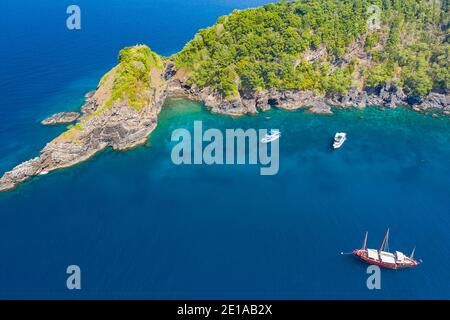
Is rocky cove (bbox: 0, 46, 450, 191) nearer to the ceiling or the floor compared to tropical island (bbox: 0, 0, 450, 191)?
nearer to the floor

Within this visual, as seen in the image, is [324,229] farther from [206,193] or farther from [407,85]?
[407,85]

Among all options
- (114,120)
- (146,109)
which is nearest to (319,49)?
(146,109)

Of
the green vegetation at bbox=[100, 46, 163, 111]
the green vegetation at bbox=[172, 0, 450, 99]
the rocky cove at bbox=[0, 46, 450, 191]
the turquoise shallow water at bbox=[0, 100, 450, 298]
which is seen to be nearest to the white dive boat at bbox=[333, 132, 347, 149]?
the turquoise shallow water at bbox=[0, 100, 450, 298]

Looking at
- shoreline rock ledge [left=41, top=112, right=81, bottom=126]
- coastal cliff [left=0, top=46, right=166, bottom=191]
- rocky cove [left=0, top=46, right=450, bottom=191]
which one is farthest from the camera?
shoreline rock ledge [left=41, top=112, right=81, bottom=126]

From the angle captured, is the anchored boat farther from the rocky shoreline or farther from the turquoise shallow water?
the rocky shoreline

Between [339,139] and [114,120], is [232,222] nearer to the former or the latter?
[114,120]

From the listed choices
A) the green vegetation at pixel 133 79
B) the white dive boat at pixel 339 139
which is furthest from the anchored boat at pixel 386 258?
the green vegetation at pixel 133 79

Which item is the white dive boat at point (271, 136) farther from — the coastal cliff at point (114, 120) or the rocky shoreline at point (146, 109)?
the coastal cliff at point (114, 120)
